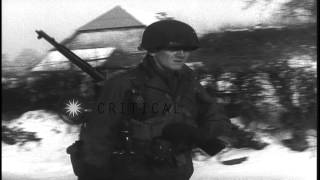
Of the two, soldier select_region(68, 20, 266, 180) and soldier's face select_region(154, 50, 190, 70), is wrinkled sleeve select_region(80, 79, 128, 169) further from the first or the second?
soldier's face select_region(154, 50, 190, 70)

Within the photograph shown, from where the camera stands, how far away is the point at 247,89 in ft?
10.4

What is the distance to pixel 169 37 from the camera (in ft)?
8.48

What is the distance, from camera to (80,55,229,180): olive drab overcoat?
231 centimetres

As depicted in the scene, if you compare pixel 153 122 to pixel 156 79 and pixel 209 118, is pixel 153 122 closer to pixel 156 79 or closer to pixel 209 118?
pixel 156 79

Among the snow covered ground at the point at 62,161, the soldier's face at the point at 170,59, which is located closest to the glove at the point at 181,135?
the soldier's face at the point at 170,59

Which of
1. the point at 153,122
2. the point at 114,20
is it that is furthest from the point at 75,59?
the point at 153,122

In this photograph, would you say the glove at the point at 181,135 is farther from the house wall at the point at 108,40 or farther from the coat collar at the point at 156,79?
the house wall at the point at 108,40

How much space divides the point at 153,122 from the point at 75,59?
766 mm

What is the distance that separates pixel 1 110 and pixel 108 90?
3.59 feet

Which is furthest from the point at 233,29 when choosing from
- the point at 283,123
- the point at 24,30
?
the point at 24,30

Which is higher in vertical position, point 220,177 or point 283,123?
point 283,123

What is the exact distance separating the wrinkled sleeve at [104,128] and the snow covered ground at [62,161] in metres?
0.72

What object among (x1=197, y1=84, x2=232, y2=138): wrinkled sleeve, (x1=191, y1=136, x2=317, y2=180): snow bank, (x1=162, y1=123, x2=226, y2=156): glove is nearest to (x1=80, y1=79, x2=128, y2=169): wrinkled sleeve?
(x1=162, y1=123, x2=226, y2=156): glove

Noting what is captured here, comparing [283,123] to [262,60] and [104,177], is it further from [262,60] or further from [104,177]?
[104,177]
